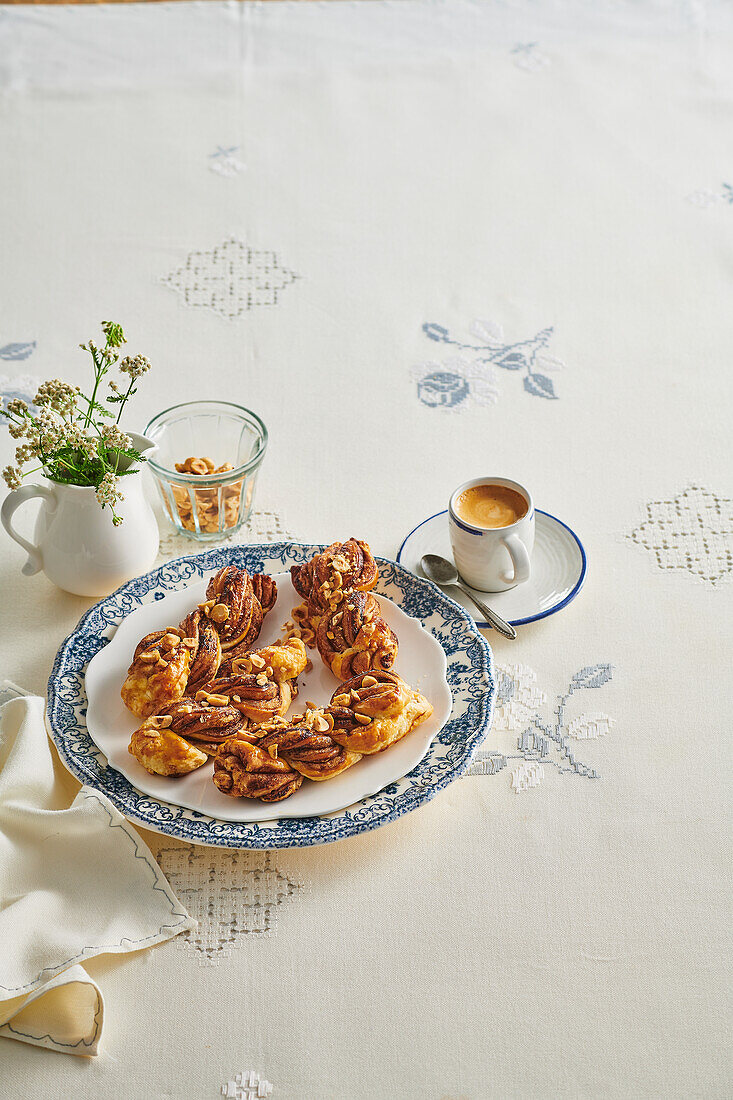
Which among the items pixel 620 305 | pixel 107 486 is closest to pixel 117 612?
pixel 107 486

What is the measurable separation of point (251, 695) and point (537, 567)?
0.43m

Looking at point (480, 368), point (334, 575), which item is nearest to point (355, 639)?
point (334, 575)

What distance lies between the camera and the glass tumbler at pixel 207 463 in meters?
1.25

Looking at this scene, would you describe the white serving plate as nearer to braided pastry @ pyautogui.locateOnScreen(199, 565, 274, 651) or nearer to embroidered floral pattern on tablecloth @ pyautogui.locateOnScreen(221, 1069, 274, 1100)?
braided pastry @ pyautogui.locateOnScreen(199, 565, 274, 651)

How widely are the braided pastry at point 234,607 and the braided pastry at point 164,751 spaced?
148 millimetres

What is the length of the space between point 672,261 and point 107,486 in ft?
3.89

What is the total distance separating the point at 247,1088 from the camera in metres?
0.80

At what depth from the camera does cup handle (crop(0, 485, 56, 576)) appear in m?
1.12

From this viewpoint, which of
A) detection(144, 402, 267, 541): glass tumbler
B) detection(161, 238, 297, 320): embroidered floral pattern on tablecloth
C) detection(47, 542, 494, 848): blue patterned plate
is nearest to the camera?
detection(47, 542, 494, 848): blue patterned plate

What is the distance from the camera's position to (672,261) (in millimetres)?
1758

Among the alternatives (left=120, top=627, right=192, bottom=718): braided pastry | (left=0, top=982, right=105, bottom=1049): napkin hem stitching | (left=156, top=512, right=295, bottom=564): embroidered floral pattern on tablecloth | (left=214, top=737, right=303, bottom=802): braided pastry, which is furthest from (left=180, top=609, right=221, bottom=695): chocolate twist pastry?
(left=0, top=982, right=105, bottom=1049): napkin hem stitching

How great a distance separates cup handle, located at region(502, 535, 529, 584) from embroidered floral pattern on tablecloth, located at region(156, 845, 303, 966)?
443 millimetres

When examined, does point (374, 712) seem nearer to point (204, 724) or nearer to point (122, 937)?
point (204, 724)

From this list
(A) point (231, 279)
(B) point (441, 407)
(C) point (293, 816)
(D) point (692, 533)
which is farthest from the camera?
(A) point (231, 279)
